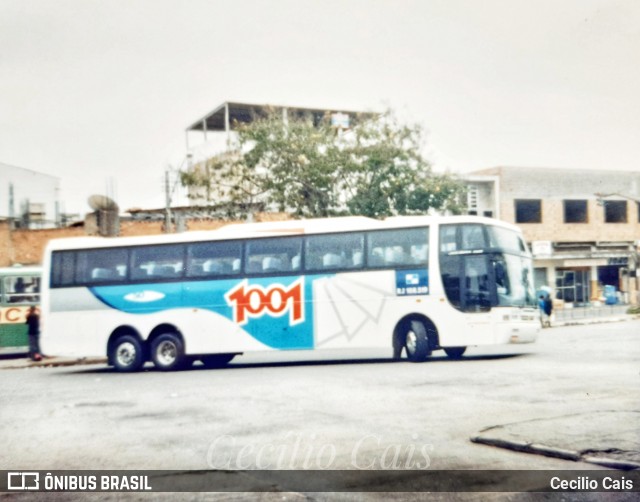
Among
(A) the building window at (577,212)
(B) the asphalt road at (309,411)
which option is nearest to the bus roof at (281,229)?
(A) the building window at (577,212)

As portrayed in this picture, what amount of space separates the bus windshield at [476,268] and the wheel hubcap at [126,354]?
613 cm

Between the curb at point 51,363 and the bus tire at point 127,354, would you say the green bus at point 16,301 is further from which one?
the bus tire at point 127,354

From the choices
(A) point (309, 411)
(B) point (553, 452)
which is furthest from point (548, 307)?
(B) point (553, 452)

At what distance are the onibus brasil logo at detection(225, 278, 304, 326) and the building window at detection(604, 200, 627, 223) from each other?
5752 millimetres

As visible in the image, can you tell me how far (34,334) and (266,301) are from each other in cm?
782

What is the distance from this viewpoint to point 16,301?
22359 millimetres

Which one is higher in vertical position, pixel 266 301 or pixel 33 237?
pixel 33 237

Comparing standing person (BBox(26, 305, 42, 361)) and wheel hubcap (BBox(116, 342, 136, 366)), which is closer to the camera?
wheel hubcap (BBox(116, 342, 136, 366))

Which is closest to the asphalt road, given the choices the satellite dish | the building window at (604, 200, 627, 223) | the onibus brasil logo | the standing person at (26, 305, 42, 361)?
the onibus brasil logo

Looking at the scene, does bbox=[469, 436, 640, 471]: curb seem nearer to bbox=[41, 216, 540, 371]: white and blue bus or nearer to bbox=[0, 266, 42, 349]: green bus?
bbox=[41, 216, 540, 371]: white and blue bus

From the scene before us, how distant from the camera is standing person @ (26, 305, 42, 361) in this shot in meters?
20.4

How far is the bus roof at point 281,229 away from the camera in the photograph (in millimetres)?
15078

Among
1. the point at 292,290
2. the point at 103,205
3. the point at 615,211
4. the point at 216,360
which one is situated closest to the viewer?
the point at 103,205

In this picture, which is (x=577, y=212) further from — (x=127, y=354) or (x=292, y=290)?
(x=127, y=354)
